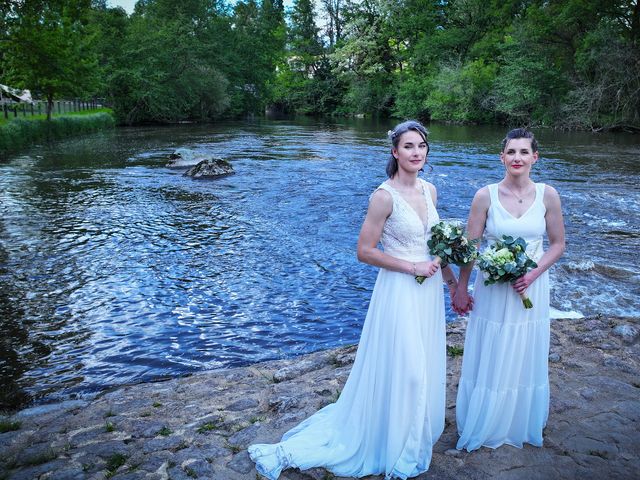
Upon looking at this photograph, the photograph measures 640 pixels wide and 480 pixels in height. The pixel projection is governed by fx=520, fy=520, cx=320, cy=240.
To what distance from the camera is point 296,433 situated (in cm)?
398

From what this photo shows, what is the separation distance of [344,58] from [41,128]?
4313 centimetres

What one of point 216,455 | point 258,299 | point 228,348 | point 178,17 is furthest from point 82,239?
point 178,17

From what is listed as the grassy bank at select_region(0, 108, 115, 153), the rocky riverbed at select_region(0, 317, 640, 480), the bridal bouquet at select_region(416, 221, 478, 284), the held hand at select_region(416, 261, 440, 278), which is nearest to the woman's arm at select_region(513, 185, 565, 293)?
the bridal bouquet at select_region(416, 221, 478, 284)

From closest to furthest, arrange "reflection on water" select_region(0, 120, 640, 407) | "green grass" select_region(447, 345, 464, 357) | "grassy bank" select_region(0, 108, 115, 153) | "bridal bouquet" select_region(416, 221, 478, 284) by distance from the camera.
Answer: "bridal bouquet" select_region(416, 221, 478, 284)
"green grass" select_region(447, 345, 464, 357)
"reflection on water" select_region(0, 120, 640, 407)
"grassy bank" select_region(0, 108, 115, 153)

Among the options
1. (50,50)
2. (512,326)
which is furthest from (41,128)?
(512,326)

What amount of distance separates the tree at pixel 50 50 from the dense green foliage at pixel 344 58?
92 mm

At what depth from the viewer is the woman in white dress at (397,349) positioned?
3.44m

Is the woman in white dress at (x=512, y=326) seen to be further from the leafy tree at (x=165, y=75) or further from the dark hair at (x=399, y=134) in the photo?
the leafy tree at (x=165, y=75)

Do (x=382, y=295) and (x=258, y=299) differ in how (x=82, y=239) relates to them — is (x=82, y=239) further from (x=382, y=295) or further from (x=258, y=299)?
(x=382, y=295)

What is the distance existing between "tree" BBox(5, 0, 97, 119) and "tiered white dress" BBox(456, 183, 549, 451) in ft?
76.8

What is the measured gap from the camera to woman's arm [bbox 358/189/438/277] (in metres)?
3.42

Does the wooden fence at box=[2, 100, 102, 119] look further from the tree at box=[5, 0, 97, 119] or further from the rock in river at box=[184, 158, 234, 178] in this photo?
the rock in river at box=[184, 158, 234, 178]

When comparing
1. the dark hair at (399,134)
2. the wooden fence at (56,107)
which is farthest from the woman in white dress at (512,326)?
the wooden fence at (56,107)

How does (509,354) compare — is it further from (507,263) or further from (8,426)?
(8,426)
